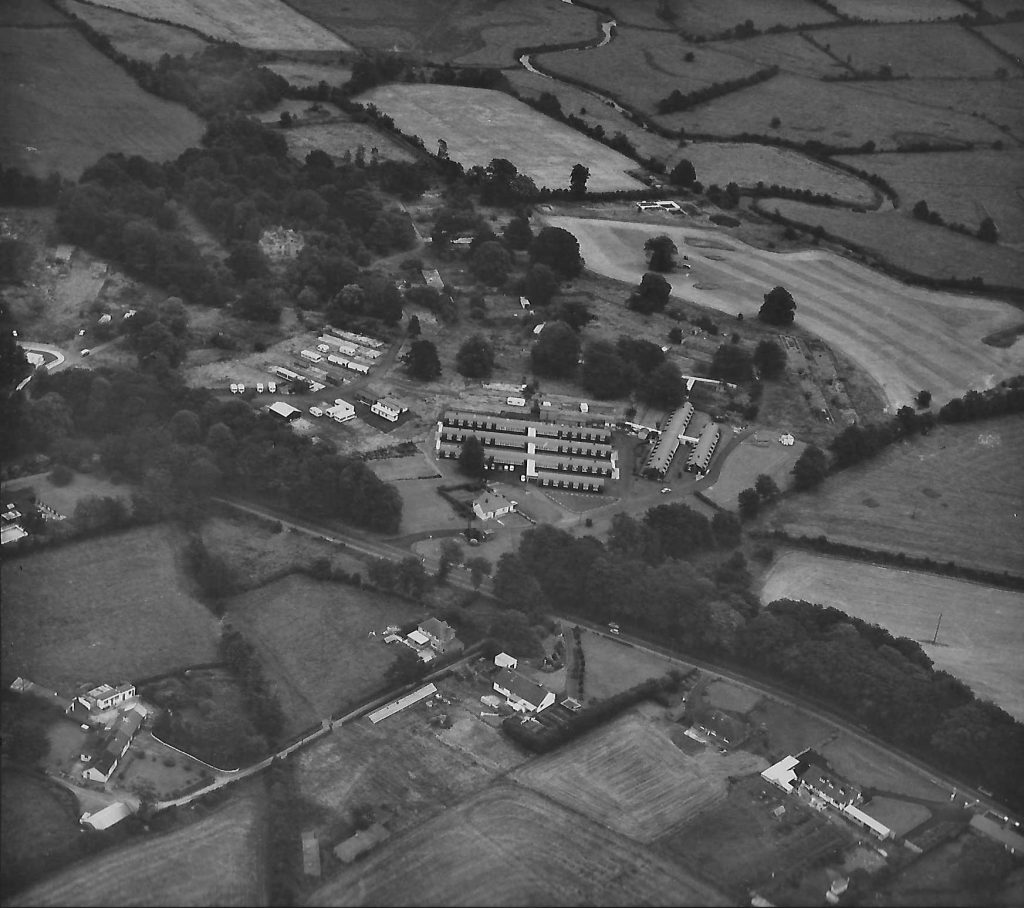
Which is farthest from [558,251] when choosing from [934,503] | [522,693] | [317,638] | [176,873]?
[176,873]

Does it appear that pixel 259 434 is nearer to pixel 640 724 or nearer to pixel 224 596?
pixel 224 596

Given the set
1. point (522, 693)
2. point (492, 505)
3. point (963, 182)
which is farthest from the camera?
point (963, 182)

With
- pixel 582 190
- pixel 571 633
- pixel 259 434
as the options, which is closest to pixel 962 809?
pixel 571 633

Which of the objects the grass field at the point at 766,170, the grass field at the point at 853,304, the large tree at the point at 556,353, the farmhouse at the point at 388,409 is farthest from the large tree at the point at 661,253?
the farmhouse at the point at 388,409

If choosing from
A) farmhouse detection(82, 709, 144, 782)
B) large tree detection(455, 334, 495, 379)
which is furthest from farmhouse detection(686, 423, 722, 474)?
farmhouse detection(82, 709, 144, 782)

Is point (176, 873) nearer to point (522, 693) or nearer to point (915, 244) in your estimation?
point (522, 693)

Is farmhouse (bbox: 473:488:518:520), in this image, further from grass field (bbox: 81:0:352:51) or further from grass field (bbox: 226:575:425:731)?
grass field (bbox: 81:0:352:51)
